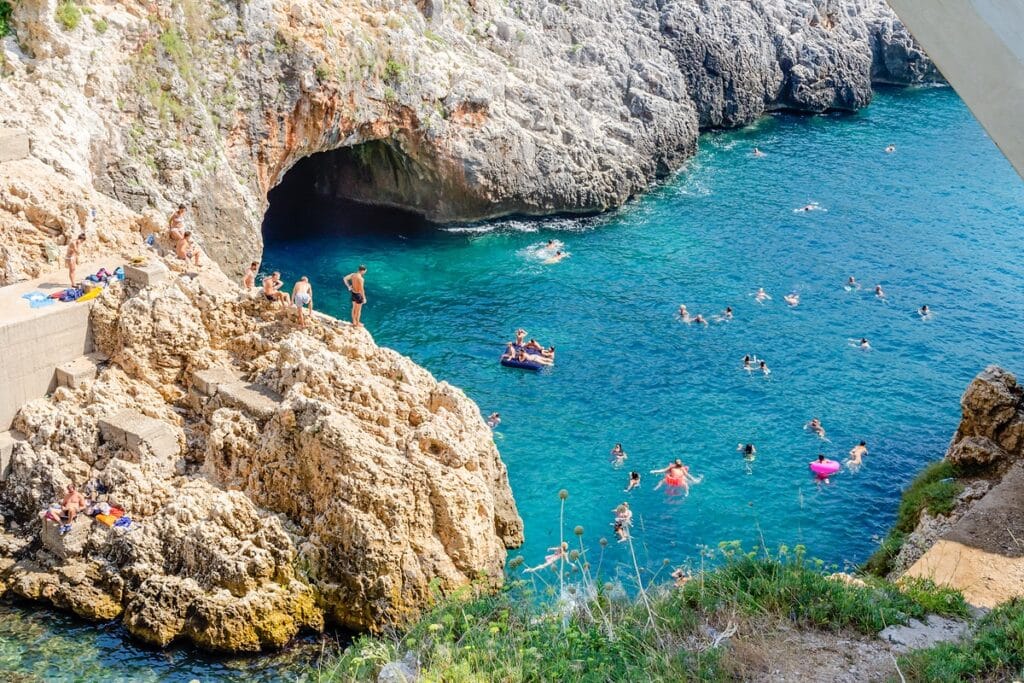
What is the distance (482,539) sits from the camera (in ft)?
72.0

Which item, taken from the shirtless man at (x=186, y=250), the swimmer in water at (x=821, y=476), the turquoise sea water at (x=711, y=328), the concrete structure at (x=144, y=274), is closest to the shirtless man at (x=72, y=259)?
the concrete structure at (x=144, y=274)

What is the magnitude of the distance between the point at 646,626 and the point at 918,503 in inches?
603

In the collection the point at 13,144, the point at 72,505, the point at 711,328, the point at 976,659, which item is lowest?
the point at 72,505

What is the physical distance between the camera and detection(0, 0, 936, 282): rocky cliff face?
28.8 m

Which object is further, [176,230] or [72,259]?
[176,230]

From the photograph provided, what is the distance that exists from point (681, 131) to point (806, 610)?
38524 millimetres

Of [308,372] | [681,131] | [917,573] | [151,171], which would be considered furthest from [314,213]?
[917,573]

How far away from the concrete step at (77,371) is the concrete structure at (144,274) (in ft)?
6.21

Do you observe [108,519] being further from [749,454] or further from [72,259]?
[749,454]

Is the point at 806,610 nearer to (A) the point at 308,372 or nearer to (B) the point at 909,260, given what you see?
(A) the point at 308,372

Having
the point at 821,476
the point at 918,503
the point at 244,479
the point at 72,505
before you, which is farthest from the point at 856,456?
the point at 72,505

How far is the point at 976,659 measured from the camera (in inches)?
439

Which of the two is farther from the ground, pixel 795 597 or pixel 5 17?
pixel 5 17

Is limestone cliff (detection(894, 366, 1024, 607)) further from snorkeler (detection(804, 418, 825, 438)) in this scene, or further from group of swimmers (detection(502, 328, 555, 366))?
group of swimmers (detection(502, 328, 555, 366))
